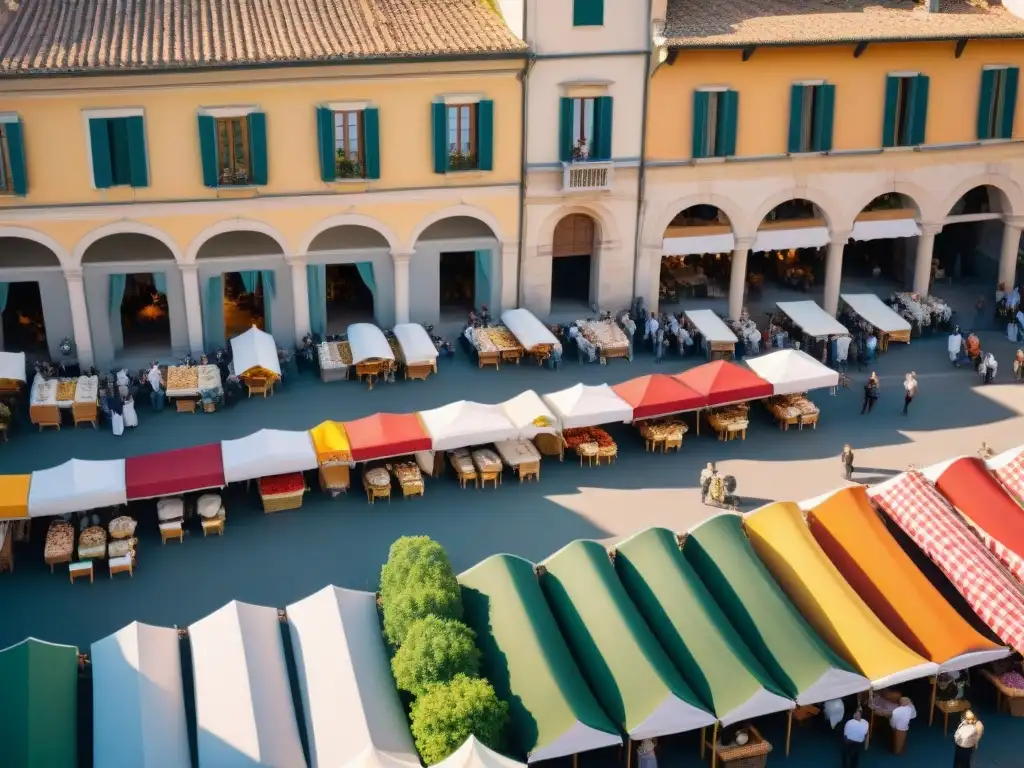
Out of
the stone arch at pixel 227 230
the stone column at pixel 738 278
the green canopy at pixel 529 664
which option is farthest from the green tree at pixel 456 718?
the stone column at pixel 738 278

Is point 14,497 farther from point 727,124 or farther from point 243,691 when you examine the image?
point 727,124

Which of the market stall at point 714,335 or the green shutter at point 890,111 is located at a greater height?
the green shutter at point 890,111

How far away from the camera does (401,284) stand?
137 ft

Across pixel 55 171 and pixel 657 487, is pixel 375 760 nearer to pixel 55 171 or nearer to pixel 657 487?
pixel 657 487

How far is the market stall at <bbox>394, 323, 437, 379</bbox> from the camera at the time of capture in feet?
130

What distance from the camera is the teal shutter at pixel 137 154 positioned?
37.9 m

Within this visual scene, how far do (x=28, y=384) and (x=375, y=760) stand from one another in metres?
20.8

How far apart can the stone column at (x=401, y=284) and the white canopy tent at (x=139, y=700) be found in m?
17.7

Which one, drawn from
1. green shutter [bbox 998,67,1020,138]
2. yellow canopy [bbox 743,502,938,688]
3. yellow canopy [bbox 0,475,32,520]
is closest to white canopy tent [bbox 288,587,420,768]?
yellow canopy [bbox 0,475,32,520]

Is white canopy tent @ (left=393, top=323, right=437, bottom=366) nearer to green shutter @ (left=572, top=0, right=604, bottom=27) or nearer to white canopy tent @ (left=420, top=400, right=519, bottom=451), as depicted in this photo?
white canopy tent @ (left=420, top=400, right=519, bottom=451)

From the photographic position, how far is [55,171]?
37.9 m

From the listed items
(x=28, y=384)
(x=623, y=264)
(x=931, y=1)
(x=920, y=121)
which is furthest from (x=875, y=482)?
(x=28, y=384)

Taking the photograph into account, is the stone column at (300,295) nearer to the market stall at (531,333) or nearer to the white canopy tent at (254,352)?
the white canopy tent at (254,352)

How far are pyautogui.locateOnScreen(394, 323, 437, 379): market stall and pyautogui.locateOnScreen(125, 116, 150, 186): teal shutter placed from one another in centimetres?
857
